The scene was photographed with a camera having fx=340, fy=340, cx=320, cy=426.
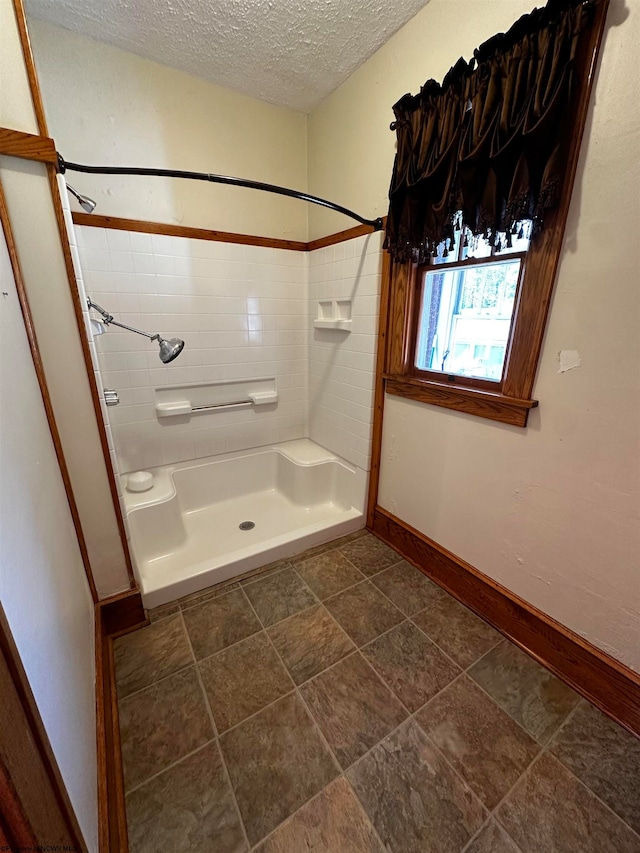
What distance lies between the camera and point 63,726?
0.70m

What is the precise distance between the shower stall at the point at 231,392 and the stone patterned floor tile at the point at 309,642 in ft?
1.39

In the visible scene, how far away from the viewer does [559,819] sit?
3.27 ft

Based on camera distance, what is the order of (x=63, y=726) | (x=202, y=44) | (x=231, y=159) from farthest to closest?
(x=231, y=159) < (x=202, y=44) < (x=63, y=726)

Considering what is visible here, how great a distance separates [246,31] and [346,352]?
1.59 meters

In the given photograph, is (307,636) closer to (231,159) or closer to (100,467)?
(100,467)

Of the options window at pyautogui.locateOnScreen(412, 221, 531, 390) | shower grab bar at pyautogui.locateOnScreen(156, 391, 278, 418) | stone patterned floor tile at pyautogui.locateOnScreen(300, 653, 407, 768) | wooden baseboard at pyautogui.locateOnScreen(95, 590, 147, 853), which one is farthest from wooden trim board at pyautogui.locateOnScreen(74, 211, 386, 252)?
stone patterned floor tile at pyautogui.locateOnScreen(300, 653, 407, 768)

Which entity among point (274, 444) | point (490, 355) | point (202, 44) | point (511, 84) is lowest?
point (274, 444)

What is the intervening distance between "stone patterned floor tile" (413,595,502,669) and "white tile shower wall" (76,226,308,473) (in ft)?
5.34

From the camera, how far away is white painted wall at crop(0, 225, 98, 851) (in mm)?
587

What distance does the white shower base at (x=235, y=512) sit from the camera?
1.83m

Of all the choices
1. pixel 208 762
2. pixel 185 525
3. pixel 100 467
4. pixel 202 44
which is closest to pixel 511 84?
pixel 202 44

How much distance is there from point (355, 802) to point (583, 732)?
84cm

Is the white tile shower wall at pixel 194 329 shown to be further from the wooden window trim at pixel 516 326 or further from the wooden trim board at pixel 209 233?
the wooden window trim at pixel 516 326

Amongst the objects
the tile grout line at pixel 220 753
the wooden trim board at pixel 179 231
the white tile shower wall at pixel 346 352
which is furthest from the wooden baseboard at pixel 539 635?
the wooden trim board at pixel 179 231
